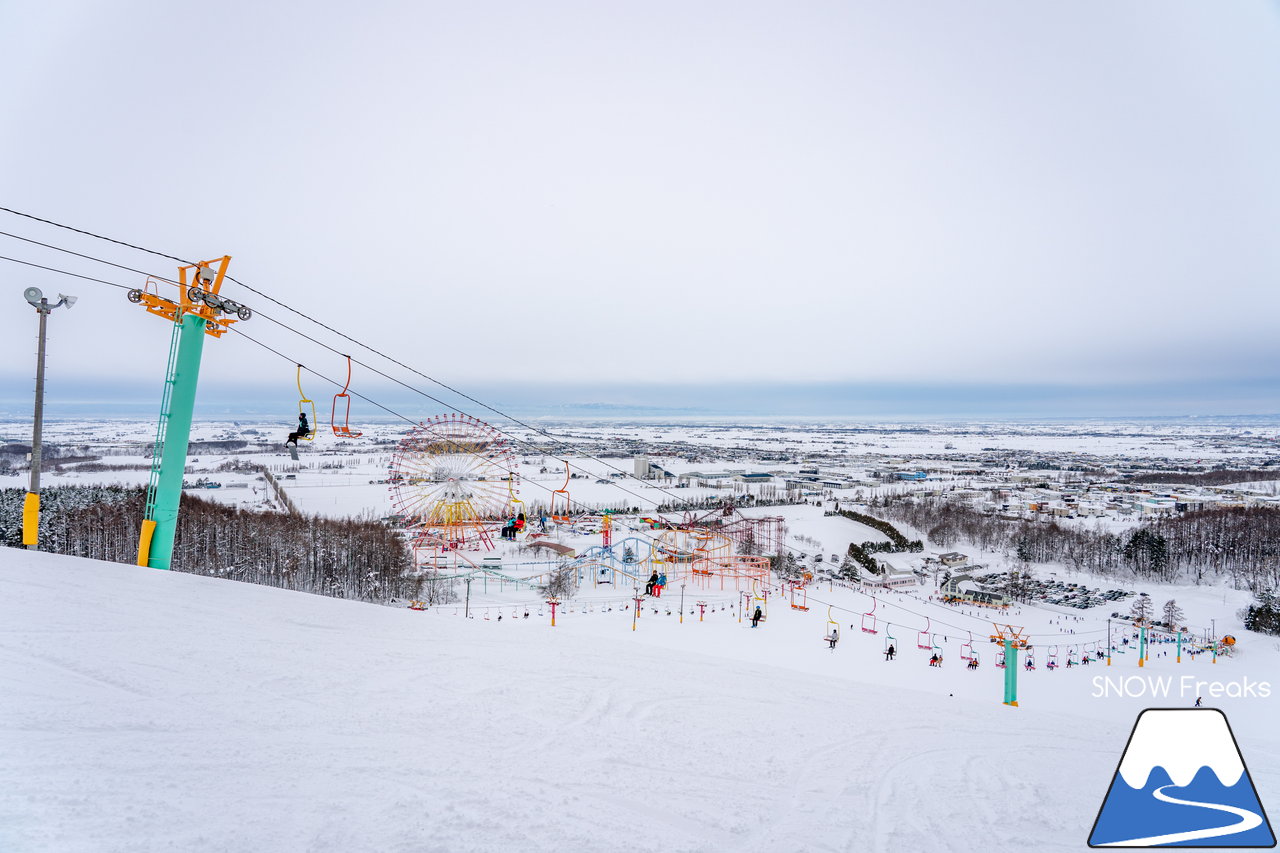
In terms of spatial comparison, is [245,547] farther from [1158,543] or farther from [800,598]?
[1158,543]

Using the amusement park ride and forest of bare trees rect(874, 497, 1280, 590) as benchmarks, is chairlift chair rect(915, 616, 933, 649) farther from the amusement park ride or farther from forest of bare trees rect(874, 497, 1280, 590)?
forest of bare trees rect(874, 497, 1280, 590)

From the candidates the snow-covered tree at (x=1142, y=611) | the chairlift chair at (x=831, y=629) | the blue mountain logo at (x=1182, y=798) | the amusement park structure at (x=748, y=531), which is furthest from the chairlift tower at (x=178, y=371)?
the snow-covered tree at (x=1142, y=611)

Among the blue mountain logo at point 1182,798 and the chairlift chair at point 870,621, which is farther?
the chairlift chair at point 870,621

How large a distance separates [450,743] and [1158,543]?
131ft

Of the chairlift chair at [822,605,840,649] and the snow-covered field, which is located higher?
the snow-covered field

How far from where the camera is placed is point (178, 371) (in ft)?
22.4

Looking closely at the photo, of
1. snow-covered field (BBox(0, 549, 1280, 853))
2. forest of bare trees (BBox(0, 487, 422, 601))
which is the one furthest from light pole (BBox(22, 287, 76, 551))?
forest of bare trees (BBox(0, 487, 422, 601))

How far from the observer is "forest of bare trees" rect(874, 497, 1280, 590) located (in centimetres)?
3047

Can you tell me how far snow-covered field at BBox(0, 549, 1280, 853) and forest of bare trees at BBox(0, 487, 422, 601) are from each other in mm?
17866

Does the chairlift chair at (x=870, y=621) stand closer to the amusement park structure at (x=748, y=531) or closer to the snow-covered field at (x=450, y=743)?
the amusement park structure at (x=748, y=531)

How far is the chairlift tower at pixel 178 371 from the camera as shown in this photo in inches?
267

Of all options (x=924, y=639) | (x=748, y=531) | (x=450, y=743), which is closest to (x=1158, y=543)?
(x=748, y=531)

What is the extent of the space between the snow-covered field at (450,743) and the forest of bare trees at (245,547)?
58.6 ft

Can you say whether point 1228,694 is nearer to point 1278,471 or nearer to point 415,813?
point 415,813
